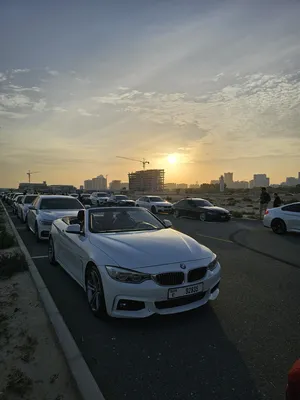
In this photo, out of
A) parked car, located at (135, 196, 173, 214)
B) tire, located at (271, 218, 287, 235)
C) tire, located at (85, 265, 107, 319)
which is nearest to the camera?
tire, located at (85, 265, 107, 319)

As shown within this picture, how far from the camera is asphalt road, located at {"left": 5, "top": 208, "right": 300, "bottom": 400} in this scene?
9.05ft

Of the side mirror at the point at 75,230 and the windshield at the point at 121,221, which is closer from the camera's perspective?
the side mirror at the point at 75,230

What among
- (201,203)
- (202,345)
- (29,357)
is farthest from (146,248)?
(201,203)

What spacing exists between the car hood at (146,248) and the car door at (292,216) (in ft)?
27.2

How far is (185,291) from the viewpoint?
386 centimetres

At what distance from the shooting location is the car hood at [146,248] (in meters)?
3.94

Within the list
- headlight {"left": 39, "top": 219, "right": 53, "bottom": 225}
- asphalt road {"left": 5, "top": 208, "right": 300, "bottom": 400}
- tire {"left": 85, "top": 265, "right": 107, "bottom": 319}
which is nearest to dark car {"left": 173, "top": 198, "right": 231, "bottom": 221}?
headlight {"left": 39, "top": 219, "right": 53, "bottom": 225}

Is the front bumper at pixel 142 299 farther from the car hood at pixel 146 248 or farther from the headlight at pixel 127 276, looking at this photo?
the car hood at pixel 146 248

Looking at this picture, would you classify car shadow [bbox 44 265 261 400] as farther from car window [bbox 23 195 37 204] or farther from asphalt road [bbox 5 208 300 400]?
car window [bbox 23 195 37 204]

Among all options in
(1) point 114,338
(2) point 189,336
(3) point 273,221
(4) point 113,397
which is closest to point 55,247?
(1) point 114,338

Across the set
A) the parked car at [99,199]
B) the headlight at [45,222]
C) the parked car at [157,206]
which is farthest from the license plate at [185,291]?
the parked car at [99,199]

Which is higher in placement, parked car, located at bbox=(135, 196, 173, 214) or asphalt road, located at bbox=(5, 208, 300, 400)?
parked car, located at bbox=(135, 196, 173, 214)

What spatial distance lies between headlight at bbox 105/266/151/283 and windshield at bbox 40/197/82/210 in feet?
23.0

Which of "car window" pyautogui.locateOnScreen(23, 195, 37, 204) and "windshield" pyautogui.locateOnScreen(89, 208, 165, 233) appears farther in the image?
"car window" pyautogui.locateOnScreen(23, 195, 37, 204)
